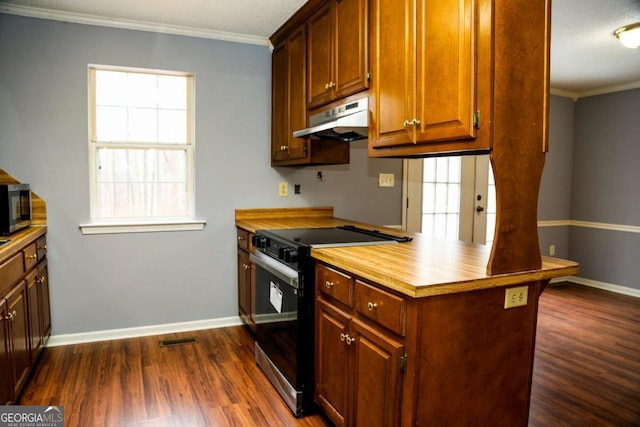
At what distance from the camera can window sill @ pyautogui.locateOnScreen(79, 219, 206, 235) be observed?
3.28 metres

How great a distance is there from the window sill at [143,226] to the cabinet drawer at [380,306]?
2.11m

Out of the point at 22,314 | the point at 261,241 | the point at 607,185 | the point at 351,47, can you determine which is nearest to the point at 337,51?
the point at 351,47

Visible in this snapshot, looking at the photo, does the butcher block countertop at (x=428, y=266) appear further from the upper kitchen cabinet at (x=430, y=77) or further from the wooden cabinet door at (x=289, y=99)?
the wooden cabinet door at (x=289, y=99)

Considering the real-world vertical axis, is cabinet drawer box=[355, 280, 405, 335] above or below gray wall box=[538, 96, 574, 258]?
below

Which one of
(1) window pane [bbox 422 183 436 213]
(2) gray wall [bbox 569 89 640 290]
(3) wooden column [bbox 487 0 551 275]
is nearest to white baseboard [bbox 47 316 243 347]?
(1) window pane [bbox 422 183 436 213]

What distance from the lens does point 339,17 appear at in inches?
101

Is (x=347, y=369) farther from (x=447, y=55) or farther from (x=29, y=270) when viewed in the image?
(x=29, y=270)

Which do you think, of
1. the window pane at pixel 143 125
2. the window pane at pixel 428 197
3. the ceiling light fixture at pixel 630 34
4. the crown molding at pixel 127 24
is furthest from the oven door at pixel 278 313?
the ceiling light fixture at pixel 630 34

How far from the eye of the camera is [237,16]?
3146mm

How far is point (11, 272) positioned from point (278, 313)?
1361 mm

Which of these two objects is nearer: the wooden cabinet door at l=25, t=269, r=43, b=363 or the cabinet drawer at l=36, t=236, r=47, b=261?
the wooden cabinet door at l=25, t=269, r=43, b=363

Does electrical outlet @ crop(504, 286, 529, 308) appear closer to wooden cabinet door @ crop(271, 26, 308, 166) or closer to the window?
wooden cabinet door @ crop(271, 26, 308, 166)

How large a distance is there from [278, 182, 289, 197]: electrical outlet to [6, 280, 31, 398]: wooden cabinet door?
6.46ft

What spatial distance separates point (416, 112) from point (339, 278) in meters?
0.80
